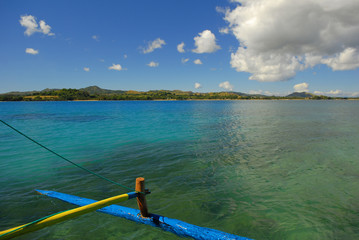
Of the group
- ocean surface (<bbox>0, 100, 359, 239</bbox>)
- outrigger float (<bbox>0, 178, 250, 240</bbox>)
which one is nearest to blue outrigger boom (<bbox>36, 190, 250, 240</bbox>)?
outrigger float (<bbox>0, 178, 250, 240</bbox>)

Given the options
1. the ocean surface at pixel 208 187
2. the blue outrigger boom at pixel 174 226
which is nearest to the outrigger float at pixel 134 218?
the blue outrigger boom at pixel 174 226

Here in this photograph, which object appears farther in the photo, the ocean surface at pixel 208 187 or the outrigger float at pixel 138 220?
the ocean surface at pixel 208 187

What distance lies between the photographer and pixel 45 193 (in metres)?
8.30

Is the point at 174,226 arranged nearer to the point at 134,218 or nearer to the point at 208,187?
the point at 134,218

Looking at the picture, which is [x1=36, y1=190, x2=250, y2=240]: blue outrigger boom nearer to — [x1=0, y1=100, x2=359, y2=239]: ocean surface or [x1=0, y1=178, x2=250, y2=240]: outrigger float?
[x1=0, y1=178, x2=250, y2=240]: outrigger float

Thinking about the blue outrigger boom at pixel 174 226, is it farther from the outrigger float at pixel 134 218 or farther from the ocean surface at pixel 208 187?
the ocean surface at pixel 208 187

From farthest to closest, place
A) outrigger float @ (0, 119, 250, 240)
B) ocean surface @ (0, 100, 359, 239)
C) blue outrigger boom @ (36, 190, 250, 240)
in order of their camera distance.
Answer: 1. ocean surface @ (0, 100, 359, 239)
2. blue outrigger boom @ (36, 190, 250, 240)
3. outrigger float @ (0, 119, 250, 240)

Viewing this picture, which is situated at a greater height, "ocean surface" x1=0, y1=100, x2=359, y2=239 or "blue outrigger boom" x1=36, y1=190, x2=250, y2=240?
"blue outrigger boom" x1=36, y1=190, x2=250, y2=240

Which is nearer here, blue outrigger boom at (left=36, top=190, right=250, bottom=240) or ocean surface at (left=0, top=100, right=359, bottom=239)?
blue outrigger boom at (left=36, top=190, right=250, bottom=240)

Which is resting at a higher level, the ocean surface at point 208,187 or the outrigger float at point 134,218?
the outrigger float at point 134,218

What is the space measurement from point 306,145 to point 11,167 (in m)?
24.7

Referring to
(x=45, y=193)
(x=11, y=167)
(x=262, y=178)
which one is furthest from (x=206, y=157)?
(x=11, y=167)

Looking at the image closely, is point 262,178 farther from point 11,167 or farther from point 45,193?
point 11,167

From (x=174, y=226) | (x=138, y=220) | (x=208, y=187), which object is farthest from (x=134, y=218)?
(x=208, y=187)
